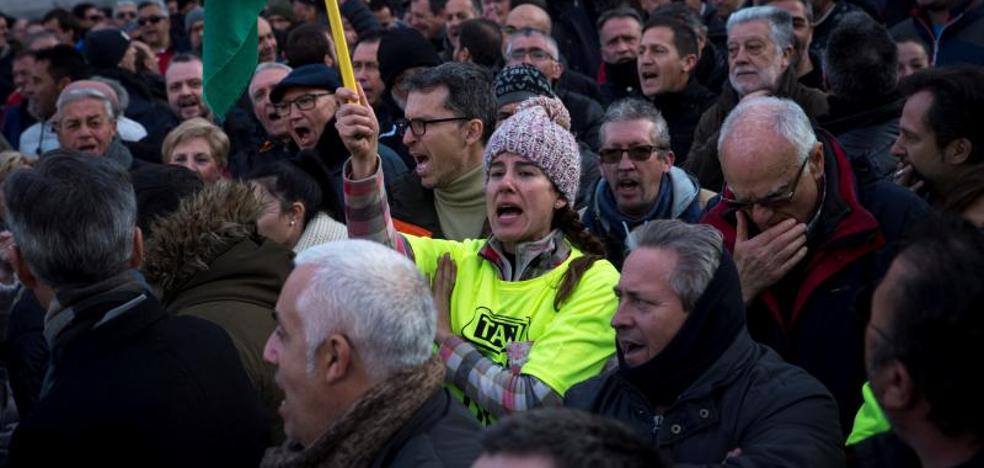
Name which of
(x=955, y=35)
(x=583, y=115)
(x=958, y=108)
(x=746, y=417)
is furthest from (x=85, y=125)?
(x=746, y=417)

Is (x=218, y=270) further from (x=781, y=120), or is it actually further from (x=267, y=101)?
(x=267, y=101)

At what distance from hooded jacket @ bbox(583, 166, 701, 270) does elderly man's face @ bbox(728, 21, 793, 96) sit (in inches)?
58.4

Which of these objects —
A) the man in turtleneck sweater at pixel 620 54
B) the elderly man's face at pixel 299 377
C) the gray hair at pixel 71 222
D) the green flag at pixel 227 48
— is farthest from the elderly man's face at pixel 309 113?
the elderly man's face at pixel 299 377

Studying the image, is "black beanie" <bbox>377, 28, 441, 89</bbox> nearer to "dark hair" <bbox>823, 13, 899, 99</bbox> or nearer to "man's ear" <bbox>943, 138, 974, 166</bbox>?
"dark hair" <bbox>823, 13, 899, 99</bbox>

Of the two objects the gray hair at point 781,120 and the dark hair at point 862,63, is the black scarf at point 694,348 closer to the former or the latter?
the gray hair at point 781,120

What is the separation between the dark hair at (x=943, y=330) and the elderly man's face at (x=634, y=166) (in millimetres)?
3267

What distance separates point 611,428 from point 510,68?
182 inches

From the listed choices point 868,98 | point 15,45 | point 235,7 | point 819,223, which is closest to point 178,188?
point 235,7

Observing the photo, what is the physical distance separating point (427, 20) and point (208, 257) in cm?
830

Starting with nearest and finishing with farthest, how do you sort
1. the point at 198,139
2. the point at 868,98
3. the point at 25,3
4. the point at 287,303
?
the point at 287,303, the point at 868,98, the point at 198,139, the point at 25,3

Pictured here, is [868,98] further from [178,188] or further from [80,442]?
[80,442]

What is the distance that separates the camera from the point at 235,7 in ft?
17.9

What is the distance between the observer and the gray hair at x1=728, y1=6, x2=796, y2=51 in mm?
7803

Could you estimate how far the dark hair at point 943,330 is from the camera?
9.11 ft
